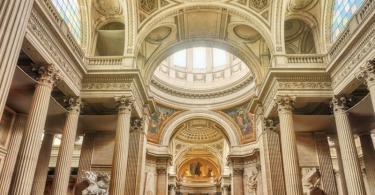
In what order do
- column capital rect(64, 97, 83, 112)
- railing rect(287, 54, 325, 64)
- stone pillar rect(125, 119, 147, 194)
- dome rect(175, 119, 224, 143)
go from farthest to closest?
dome rect(175, 119, 224, 143), stone pillar rect(125, 119, 147, 194), railing rect(287, 54, 325, 64), column capital rect(64, 97, 83, 112)

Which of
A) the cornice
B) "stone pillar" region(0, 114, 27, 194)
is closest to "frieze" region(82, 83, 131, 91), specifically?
"stone pillar" region(0, 114, 27, 194)

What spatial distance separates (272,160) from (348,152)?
3239 millimetres

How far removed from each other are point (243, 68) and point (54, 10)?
752 inches

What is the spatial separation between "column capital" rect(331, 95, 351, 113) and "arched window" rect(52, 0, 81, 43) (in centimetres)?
1034

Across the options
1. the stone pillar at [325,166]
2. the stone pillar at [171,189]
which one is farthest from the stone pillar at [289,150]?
the stone pillar at [171,189]

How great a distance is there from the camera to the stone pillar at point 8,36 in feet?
14.5

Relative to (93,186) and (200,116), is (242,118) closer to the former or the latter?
(200,116)

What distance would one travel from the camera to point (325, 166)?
522 inches

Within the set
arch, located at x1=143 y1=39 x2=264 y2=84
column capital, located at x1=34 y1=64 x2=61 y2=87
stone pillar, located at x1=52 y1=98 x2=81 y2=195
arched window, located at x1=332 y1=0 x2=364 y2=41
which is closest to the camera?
column capital, located at x1=34 y1=64 x2=61 y2=87

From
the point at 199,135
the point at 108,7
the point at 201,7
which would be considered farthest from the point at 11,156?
the point at 199,135

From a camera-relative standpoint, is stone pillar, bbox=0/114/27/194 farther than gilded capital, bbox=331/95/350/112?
No

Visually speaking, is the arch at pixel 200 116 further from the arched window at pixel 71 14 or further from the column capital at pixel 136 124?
the arched window at pixel 71 14

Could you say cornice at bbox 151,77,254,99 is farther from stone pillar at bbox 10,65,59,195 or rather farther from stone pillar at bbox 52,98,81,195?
stone pillar at bbox 10,65,59,195

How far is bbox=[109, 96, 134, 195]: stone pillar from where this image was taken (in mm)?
10789
